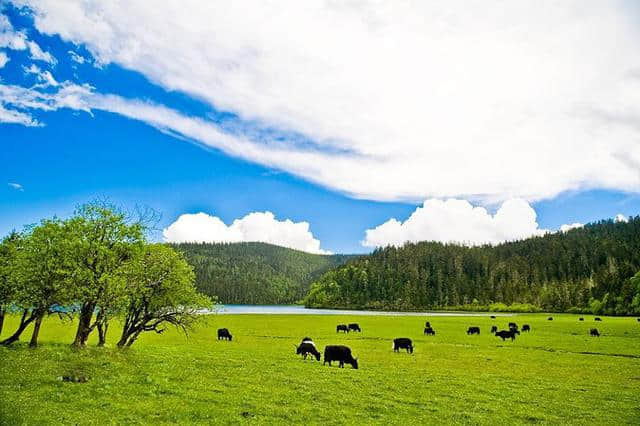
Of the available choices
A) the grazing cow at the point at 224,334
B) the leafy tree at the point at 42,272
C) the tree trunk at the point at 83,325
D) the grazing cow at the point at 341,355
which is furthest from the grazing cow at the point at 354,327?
the leafy tree at the point at 42,272

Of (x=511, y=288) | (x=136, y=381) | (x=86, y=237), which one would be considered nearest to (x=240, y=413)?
(x=136, y=381)

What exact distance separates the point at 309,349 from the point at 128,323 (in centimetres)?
1556

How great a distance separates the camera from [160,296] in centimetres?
3281

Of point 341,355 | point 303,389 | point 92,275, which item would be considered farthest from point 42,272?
point 341,355

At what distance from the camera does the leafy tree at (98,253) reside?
2875cm

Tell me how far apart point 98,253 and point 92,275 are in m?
2.29

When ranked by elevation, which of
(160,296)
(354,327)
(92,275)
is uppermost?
(92,275)

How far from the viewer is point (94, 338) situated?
1901 inches

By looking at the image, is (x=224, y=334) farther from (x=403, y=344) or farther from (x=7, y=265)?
(x=7, y=265)

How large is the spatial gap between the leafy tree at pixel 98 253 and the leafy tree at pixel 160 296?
3.97ft

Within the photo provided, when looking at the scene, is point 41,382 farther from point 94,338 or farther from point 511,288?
point 511,288

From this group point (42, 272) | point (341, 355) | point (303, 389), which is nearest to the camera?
point (303, 389)

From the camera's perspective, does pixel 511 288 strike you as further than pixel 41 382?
Yes

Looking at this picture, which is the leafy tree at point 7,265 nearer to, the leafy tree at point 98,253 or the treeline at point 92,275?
the treeline at point 92,275
